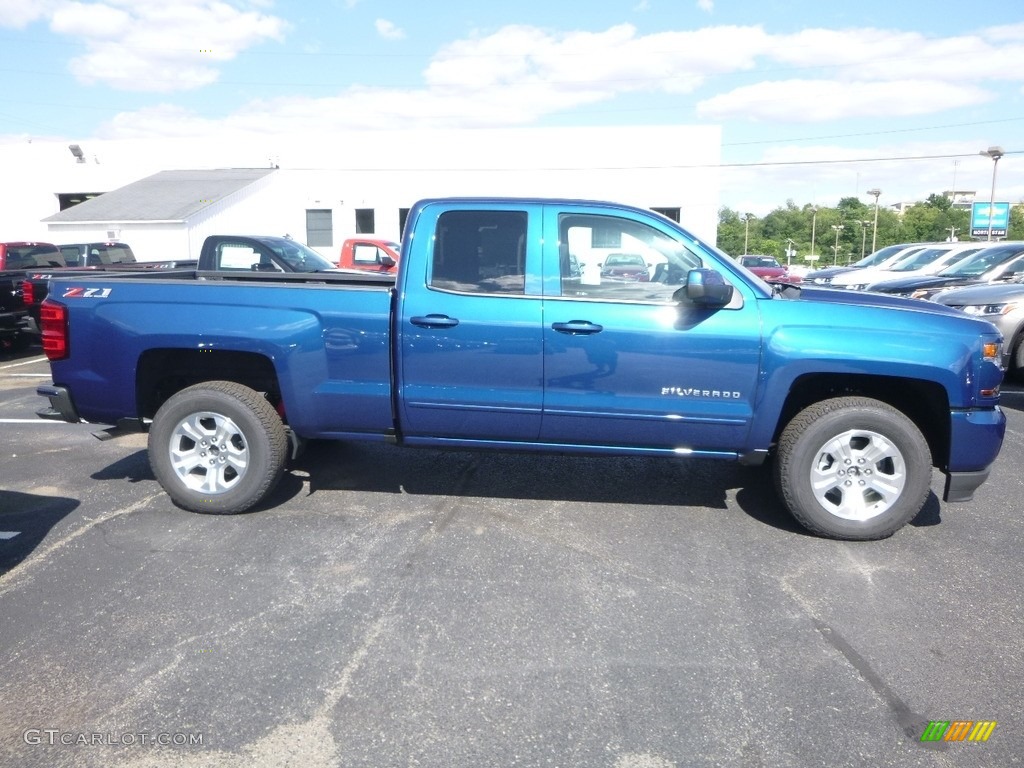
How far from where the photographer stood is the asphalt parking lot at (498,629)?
3.04 meters

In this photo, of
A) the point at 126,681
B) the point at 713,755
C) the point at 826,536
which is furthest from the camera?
the point at 826,536

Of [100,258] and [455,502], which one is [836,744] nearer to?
[455,502]

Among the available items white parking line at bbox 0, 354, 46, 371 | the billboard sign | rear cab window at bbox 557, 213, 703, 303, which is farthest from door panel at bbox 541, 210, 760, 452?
the billboard sign

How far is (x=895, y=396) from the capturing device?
5156mm

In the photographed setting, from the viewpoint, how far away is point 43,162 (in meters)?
38.3

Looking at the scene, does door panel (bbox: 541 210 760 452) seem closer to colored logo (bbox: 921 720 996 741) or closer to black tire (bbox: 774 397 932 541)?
black tire (bbox: 774 397 932 541)

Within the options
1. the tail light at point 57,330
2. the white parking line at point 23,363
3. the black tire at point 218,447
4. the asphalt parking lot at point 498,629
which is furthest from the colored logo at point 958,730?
the white parking line at point 23,363

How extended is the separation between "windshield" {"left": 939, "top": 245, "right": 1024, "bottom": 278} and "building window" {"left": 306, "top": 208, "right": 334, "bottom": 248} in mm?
24833

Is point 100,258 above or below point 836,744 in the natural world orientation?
above

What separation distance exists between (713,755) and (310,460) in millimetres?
4316

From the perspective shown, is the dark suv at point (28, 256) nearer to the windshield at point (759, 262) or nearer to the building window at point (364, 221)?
the building window at point (364, 221)

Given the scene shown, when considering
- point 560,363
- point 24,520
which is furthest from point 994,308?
point 24,520

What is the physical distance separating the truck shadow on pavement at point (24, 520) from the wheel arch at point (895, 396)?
4365 millimetres

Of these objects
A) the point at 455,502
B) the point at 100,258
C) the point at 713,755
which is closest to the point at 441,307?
the point at 455,502
